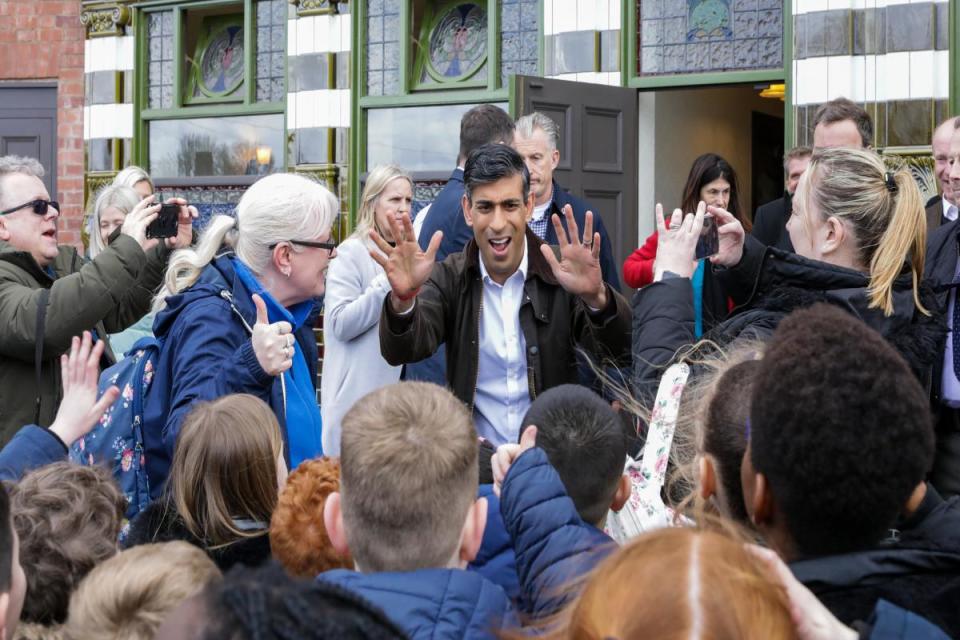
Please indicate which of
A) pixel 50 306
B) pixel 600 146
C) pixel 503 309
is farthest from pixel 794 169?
pixel 50 306

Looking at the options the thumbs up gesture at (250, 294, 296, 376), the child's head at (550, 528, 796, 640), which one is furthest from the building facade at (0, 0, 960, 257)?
the child's head at (550, 528, 796, 640)

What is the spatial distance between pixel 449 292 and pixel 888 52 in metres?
4.52

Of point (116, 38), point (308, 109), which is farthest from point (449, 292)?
point (116, 38)

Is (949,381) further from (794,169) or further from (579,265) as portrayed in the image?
(794,169)

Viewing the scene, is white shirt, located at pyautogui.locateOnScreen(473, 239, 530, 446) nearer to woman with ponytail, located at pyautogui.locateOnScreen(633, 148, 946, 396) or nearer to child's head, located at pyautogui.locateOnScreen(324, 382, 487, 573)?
woman with ponytail, located at pyautogui.locateOnScreen(633, 148, 946, 396)

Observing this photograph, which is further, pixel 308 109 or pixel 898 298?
pixel 308 109

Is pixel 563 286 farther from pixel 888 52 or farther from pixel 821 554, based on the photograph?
pixel 888 52

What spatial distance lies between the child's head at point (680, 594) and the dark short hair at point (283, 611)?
11.8 inches

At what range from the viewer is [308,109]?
10.2 m

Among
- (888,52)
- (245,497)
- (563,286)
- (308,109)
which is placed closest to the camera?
(245,497)

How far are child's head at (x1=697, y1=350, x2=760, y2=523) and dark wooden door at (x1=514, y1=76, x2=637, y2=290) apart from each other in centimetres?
597

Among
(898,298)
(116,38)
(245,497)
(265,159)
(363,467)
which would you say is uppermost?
(116,38)

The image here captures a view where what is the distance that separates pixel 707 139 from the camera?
11102 millimetres

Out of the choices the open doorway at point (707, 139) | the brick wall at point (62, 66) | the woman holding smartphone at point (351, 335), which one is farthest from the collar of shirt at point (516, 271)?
the brick wall at point (62, 66)
